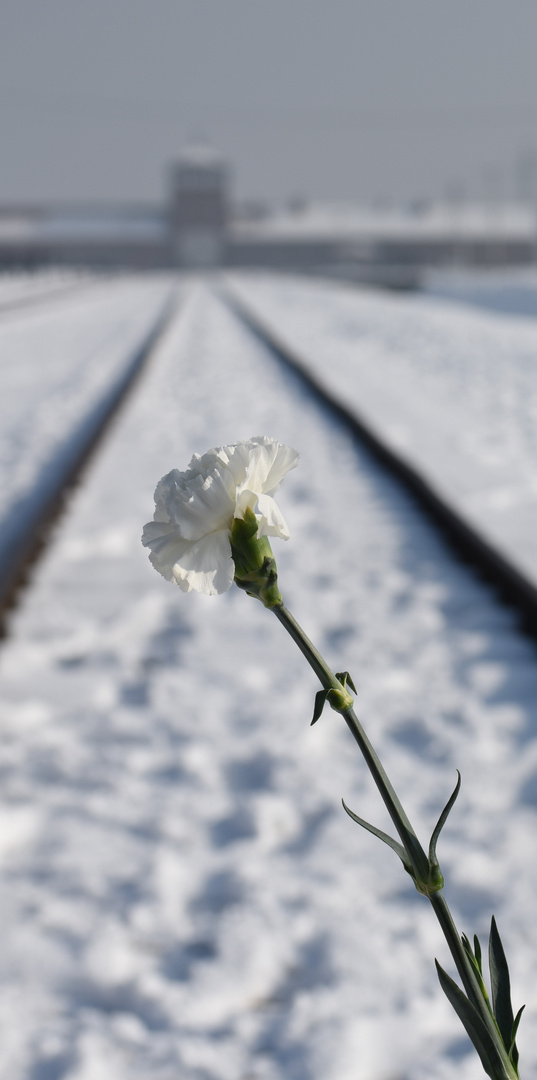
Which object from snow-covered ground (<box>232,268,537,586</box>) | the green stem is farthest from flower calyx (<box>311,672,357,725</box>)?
snow-covered ground (<box>232,268,537,586</box>)

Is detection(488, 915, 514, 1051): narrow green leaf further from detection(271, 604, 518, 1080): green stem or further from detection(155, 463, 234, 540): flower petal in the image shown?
detection(155, 463, 234, 540): flower petal

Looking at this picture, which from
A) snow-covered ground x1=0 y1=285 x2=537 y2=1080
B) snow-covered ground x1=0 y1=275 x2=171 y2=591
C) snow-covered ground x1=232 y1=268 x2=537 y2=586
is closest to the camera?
snow-covered ground x1=0 y1=285 x2=537 y2=1080

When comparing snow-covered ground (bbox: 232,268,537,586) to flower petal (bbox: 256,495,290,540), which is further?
snow-covered ground (bbox: 232,268,537,586)

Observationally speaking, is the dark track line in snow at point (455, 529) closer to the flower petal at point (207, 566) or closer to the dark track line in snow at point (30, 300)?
the flower petal at point (207, 566)

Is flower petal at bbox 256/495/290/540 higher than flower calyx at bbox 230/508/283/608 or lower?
higher

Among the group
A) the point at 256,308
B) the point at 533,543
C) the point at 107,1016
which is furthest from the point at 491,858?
the point at 256,308

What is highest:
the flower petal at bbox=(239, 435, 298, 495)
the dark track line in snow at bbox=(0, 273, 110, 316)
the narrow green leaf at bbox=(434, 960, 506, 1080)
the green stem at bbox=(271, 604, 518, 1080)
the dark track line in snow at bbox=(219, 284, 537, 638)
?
the dark track line in snow at bbox=(0, 273, 110, 316)

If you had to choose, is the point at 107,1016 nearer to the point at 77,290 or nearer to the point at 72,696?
the point at 72,696
